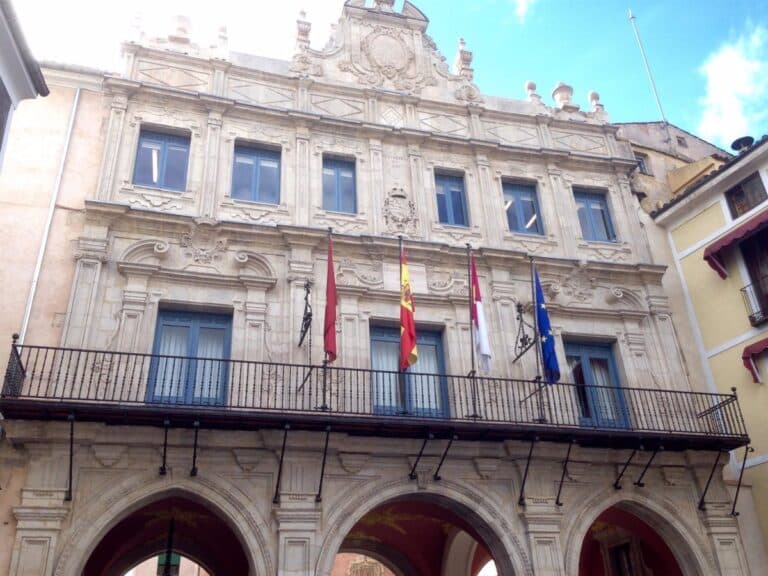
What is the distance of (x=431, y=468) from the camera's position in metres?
11.7

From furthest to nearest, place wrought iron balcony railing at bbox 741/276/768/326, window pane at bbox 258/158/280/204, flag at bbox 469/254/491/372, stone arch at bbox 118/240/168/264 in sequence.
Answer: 1. window pane at bbox 258/158/280/204
2. wrought iron balcony railing at bbox 741/276/768/326
3. stone arch at bbox 118/240/168/264
4. flag at bbox 469/254/491/372

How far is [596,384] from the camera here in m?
14.1

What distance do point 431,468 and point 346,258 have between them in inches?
170

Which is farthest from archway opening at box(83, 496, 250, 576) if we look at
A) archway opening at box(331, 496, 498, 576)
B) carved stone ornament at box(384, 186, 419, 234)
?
carved stone ornament at box(384, 186, 419, 234)

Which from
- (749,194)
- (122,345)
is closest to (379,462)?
(122,345)

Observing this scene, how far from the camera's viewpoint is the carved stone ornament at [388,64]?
16266 mm

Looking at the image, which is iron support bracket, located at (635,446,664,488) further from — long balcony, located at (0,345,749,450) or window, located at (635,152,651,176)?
window, located at (635,152,651,176)

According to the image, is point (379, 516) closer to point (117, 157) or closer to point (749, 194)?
point (117, 157)

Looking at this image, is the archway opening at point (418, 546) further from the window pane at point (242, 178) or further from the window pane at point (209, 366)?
the window pane at point (242, 178)

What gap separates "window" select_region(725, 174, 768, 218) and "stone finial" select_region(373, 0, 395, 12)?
9024 millimetres

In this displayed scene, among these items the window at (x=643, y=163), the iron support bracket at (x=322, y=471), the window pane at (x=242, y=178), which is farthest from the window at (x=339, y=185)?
the window at (x=643, y=163)

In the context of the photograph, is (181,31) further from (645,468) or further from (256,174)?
(645,468)

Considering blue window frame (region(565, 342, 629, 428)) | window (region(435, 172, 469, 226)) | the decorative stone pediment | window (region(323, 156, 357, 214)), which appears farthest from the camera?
the decorative stone pediment

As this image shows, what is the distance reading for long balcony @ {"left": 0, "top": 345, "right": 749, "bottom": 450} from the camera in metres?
→ 10.2
